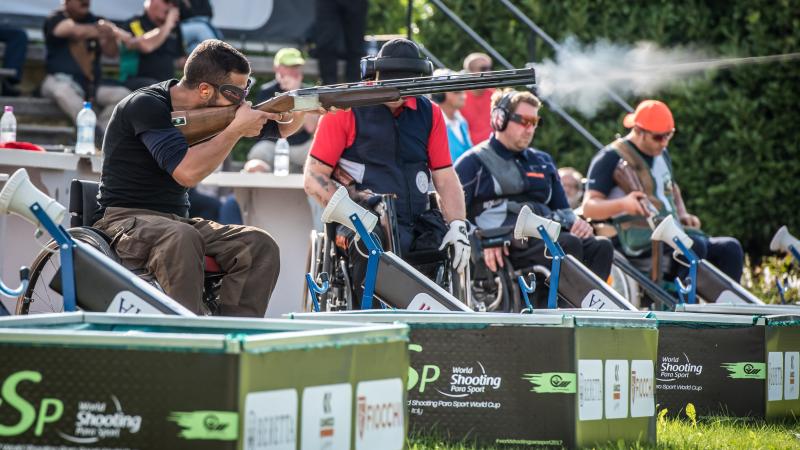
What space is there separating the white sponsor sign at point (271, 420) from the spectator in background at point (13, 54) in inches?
349

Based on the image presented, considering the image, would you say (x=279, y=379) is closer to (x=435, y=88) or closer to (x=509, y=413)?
(x=509, y=413)

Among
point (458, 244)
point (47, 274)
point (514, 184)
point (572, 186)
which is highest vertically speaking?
point (572, 186)

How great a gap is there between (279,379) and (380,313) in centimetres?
139

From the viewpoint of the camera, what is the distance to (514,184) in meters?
8.59

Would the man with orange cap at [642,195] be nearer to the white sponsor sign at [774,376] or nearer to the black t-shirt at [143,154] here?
the white sponsor sign at [774,376]

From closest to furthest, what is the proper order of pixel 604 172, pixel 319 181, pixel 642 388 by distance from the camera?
pixel 642 388 → pixel 319 181 → pixel 604 172

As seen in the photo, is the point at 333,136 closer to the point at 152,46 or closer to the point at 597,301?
the point at 597,301

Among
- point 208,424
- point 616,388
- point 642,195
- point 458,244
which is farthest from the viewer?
point 642,195

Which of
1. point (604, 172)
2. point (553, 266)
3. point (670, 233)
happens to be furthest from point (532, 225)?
point (604, 172)

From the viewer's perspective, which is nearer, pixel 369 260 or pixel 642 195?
pixel 369 260

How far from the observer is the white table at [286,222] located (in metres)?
10.1

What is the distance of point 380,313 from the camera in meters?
4.67

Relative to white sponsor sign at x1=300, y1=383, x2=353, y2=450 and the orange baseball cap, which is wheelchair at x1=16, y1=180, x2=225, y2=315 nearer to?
white sponsor sign at x1=300, y1=383, x2=353, y2=450

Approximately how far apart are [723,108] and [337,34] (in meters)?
4.28
